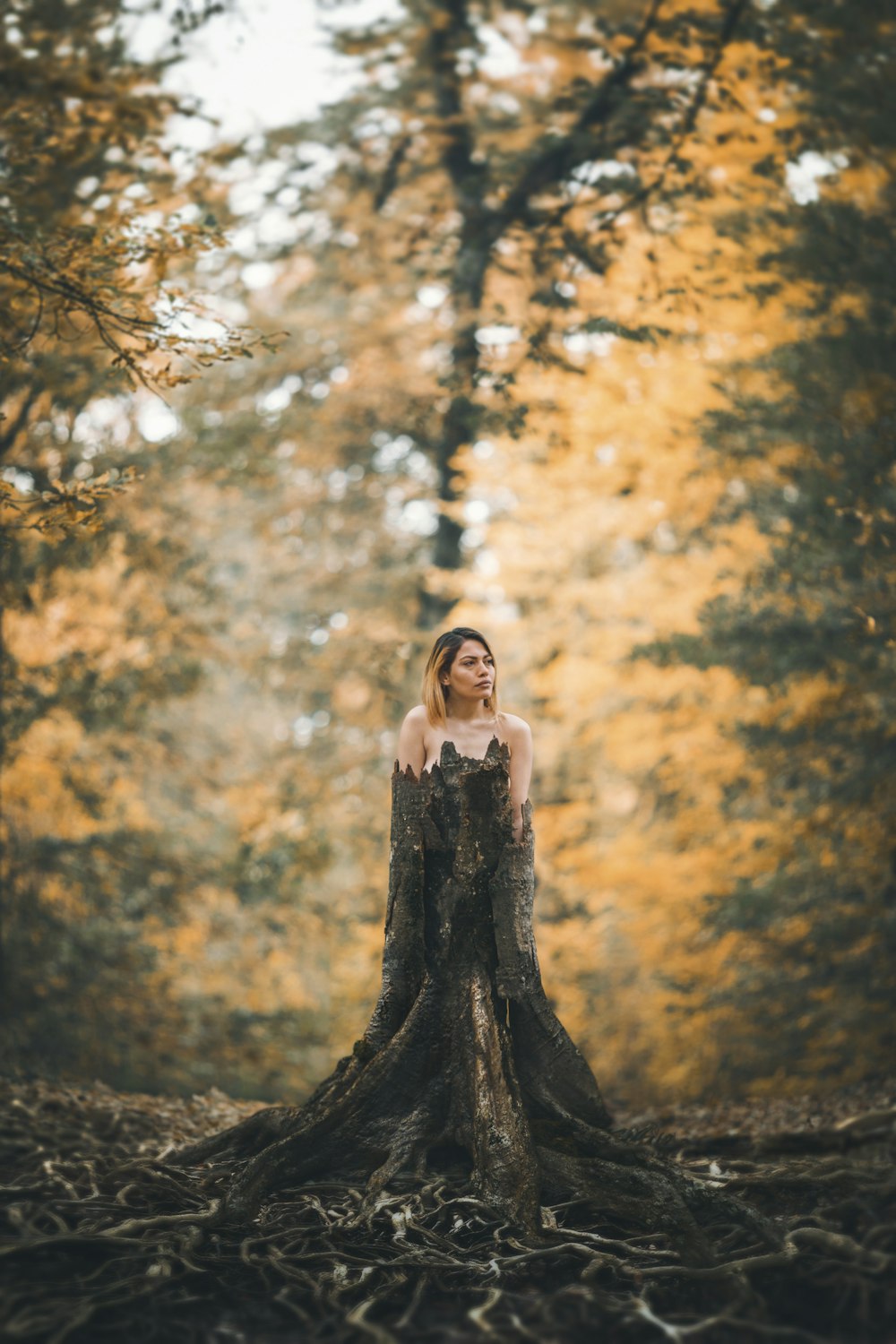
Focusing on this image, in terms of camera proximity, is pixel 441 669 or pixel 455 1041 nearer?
pixel 455 1041

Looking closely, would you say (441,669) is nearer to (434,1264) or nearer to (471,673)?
(471,673)

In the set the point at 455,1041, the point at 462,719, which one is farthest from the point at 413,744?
the point at 455,1041

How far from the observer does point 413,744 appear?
4301mm

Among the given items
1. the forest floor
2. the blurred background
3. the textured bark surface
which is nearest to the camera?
the forest floor

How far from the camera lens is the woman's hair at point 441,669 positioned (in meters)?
4.32

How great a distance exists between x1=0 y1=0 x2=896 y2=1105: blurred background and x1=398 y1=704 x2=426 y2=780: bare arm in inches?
65.7

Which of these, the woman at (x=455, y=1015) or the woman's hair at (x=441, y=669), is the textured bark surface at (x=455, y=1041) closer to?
the woman at (x=455, y=1015)

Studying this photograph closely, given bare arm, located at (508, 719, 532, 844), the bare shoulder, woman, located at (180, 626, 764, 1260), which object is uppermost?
the bare shoulder

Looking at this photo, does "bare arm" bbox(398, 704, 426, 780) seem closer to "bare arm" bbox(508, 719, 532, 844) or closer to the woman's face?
the woman's face

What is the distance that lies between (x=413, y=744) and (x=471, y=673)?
0.40 m

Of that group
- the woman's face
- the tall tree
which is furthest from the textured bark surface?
the tall tree

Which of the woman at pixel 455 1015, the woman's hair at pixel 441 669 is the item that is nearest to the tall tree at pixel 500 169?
the woman's hair at pixel 441 669

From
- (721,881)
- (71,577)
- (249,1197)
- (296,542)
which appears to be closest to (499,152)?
(296,542)

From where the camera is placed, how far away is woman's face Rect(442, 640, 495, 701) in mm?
4289
